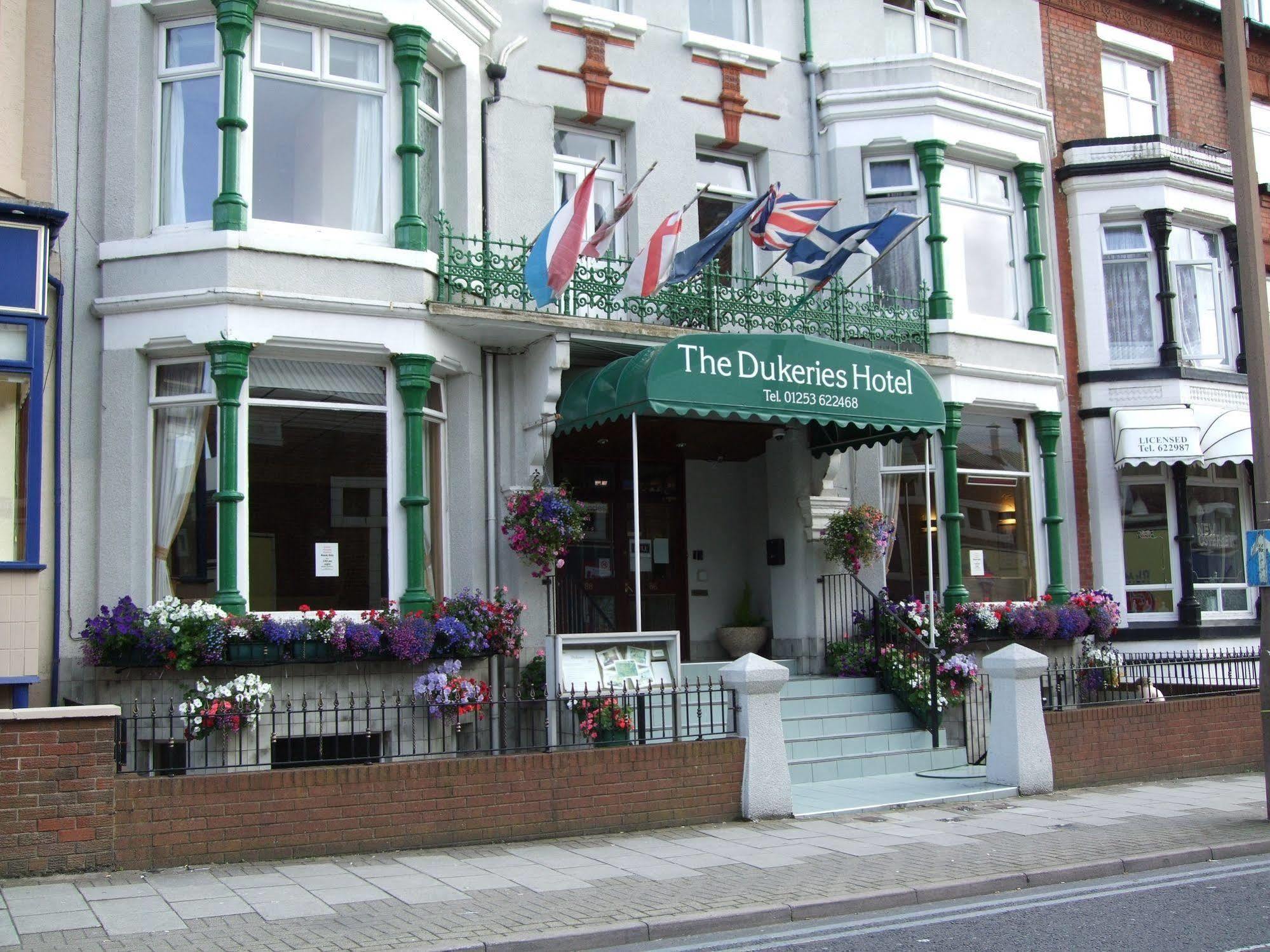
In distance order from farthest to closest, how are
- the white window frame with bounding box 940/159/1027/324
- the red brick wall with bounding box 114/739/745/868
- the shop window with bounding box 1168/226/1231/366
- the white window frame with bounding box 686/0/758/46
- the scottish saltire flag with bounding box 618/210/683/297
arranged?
1. the shop window with bounding box 1168/226/1231/366
2. the white window frame with bounding box 940/159/1027/324
3. the white window frame with bounding box 686/0/758/46
4. the scottish saltire flag with bounding box 618/210/683/297
5. the red brick wall with bounding box 114/739/745/868

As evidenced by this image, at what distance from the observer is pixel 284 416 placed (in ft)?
39.7

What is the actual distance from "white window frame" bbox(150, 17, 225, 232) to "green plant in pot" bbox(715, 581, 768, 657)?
7.41m

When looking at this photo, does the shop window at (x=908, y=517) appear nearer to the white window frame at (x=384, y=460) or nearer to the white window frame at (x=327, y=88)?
the white window frame at (x=384, y=460)

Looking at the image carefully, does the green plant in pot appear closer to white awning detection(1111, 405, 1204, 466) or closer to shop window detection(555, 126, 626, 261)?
shop window detection(555, 126, 626, 261)

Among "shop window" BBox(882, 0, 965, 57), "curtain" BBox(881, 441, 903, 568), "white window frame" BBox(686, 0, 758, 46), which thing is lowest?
"curtain" BBox(881, 441, 903, 568)

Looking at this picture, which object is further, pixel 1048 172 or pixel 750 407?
pixel 1048 172

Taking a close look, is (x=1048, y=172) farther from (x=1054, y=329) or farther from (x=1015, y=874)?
(x=1015, y=874)

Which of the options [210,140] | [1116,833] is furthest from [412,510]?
[1116,833]

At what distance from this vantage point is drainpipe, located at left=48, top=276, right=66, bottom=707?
36.5 feet

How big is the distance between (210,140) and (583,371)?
448cm

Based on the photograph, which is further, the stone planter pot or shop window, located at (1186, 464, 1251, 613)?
shop window, located at (1186, 464, 1251, 613)

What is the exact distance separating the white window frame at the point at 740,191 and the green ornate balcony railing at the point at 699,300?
0.44 metres

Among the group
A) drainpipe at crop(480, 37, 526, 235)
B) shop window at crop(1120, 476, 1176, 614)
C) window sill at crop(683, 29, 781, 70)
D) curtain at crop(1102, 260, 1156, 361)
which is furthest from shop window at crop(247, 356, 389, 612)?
curtain at crop(1102, 260, 1156, 361)

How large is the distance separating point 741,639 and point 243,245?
283 inches
